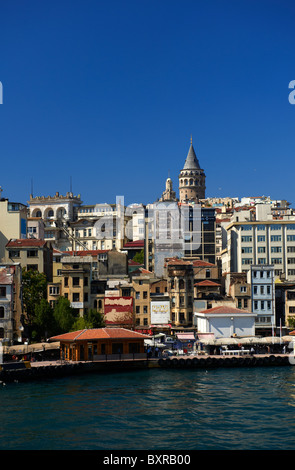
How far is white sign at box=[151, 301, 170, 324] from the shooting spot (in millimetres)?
78188

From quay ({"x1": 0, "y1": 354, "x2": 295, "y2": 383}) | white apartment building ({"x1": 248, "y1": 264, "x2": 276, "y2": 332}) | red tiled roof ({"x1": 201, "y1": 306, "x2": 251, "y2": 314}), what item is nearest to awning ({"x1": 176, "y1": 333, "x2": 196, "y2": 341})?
red tiled roof ({"x1": 201, "y1": 306, "x2": 251, "y2": 314})

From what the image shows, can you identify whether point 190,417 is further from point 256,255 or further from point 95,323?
point 256,255

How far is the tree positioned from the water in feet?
64.4

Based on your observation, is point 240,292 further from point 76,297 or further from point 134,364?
point 134,364

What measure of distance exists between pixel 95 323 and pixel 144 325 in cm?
742

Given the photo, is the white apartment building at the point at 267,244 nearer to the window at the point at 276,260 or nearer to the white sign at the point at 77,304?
the window at the point at 276,260

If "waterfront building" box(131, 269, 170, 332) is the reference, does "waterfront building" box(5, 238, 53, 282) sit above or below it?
above

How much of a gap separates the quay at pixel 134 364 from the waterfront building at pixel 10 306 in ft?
29.8

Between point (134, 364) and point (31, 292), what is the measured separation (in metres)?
18.7

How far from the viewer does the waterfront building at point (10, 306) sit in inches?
2689

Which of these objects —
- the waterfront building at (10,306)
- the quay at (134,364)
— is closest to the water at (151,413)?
the quay at (134,364)

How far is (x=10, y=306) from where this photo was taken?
69062 millimetres

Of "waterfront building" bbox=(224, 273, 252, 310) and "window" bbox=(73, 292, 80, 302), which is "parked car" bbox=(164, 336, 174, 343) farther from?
"window" bbox=(73, 292, 80, 302)

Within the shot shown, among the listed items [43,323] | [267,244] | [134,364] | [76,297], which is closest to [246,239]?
[267,244]
